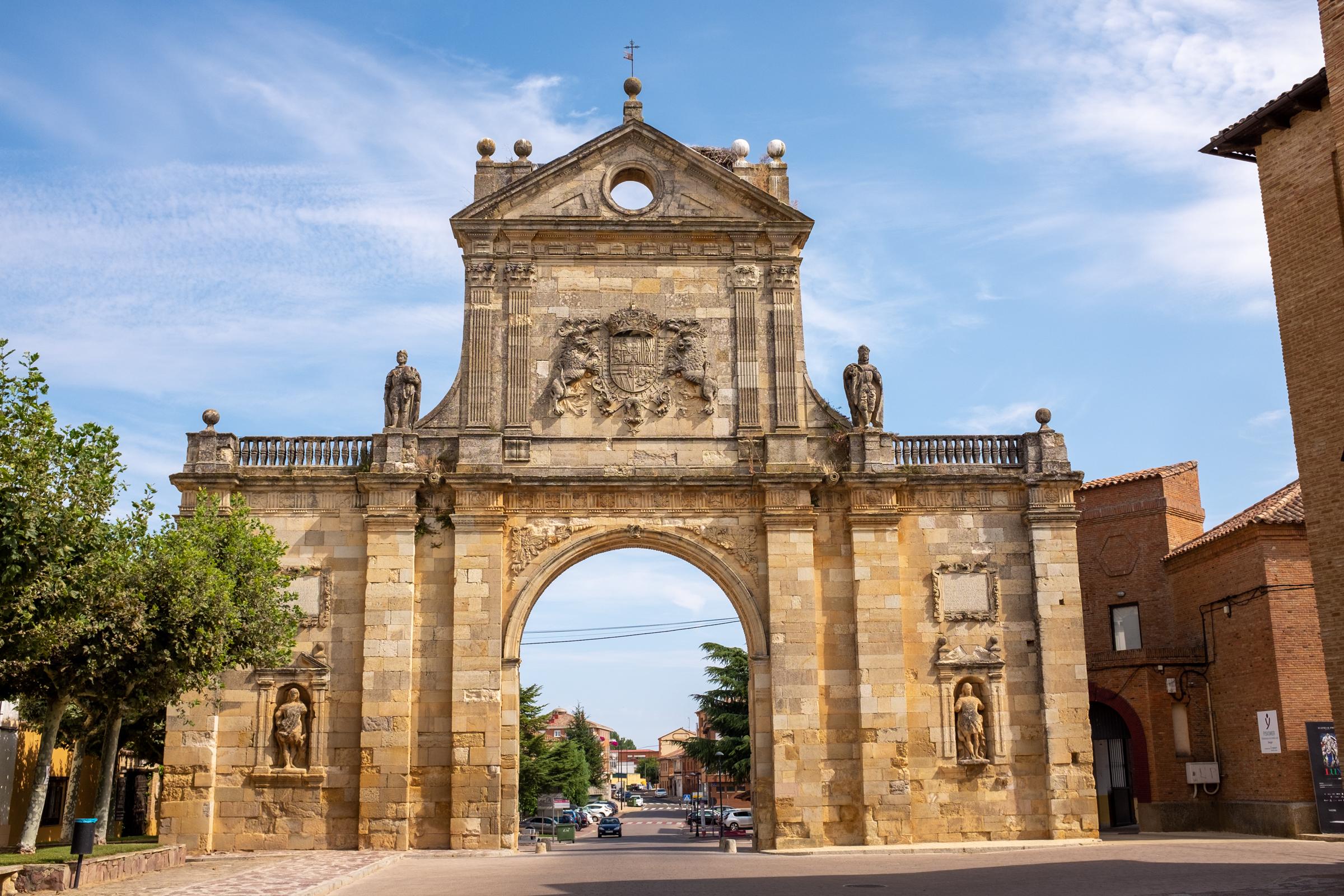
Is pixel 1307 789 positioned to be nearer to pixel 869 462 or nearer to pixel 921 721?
Result: pixel 921 721

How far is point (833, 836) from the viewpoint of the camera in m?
24.6

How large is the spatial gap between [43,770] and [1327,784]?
25.3 meters

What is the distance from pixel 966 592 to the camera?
26.0 meters

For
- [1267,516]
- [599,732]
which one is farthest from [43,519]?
[599,732]

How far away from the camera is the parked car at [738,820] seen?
4197 centimetres

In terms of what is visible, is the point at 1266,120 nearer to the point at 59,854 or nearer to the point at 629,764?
the point at 59,854

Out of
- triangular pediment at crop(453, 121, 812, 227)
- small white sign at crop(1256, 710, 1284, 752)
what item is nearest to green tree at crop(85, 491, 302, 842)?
triangular pediment at crop(453, 121, 812, 227)

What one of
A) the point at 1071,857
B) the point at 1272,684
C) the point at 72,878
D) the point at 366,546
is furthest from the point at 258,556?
the point at 1272,684

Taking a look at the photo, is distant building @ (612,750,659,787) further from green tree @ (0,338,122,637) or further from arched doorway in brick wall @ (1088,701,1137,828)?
green tree @ (0,338,122,637)

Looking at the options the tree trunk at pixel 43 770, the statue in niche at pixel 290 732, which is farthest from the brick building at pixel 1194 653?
the tree trunk at pixel 43 770

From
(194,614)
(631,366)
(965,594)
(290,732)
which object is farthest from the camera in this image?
(631,366)

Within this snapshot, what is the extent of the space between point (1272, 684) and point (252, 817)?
866 inches

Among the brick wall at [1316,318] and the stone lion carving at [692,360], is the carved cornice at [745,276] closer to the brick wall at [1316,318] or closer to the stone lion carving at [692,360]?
the stone lion carving at [692,360]

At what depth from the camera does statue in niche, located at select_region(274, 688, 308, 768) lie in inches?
961
